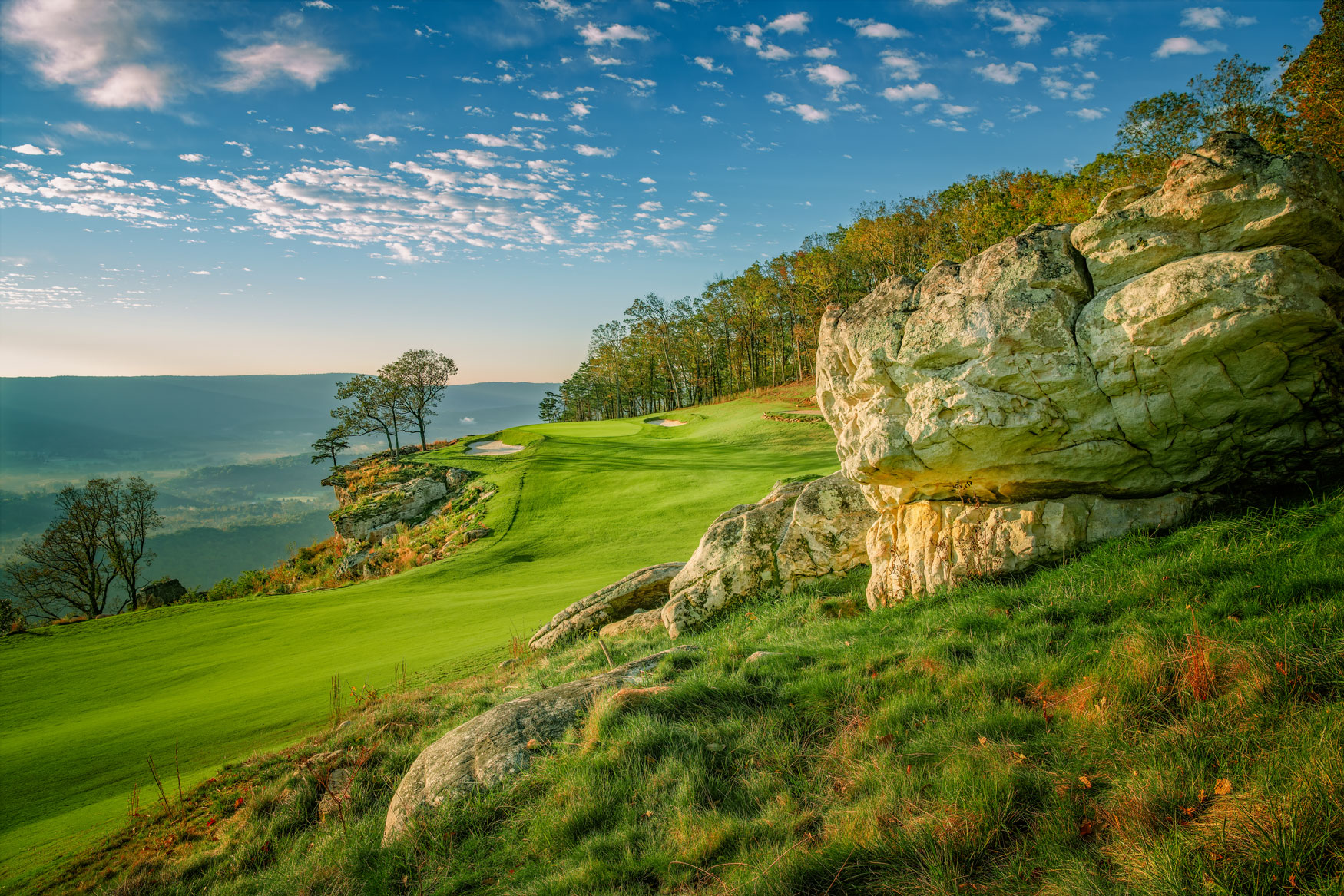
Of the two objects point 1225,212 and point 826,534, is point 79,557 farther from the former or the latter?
point 1225,212

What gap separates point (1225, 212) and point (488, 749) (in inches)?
333

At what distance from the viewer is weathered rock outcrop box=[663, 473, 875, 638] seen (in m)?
9.22

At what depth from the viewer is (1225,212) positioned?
5336 millimetres

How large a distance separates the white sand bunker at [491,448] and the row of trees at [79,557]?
2238 cm

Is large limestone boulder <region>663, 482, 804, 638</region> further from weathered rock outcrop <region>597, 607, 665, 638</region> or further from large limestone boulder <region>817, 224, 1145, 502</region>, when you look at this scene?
large limestone boulder <region>817, 224, 1145, 502</region>

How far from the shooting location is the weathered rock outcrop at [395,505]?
111 ft

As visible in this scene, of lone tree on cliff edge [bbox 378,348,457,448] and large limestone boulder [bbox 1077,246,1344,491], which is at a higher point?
lone tree on cliff edge [bbox 378,348,457,448]

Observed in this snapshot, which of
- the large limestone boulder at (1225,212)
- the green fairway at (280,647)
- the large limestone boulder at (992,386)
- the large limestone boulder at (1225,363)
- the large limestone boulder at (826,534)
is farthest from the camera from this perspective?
the large limestone boulder at (826,534)

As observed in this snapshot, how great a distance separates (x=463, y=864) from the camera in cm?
423

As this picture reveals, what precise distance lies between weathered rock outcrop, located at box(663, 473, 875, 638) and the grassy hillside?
7.60ft

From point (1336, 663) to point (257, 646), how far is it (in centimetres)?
1884

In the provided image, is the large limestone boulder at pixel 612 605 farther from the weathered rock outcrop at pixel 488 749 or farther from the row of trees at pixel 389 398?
the row of trees at pixel 389 398

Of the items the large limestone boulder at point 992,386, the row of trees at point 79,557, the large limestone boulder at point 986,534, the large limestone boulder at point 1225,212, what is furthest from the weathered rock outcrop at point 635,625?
the row of trees at point 79,557

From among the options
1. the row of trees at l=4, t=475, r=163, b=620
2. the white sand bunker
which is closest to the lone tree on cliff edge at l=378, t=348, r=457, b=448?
the white sand bunker
